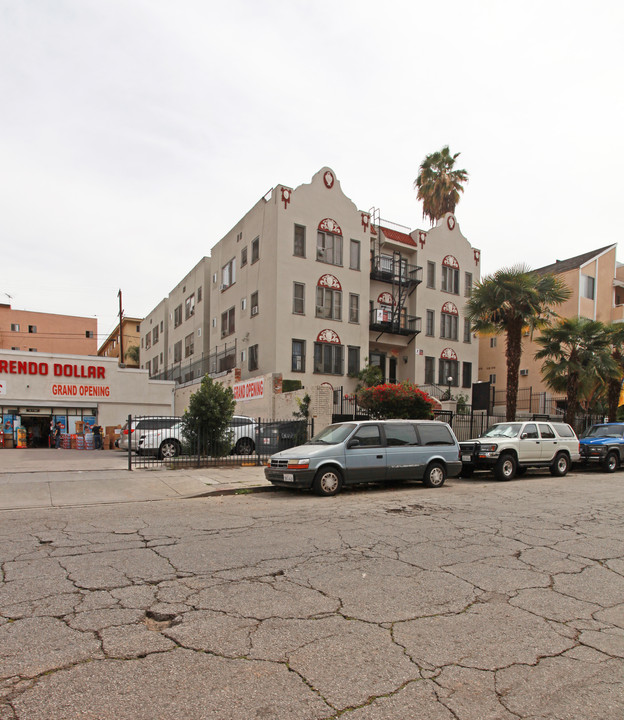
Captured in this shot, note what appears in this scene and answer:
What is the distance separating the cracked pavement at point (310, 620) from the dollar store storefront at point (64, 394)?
2473cm

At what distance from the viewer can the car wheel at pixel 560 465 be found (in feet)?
57.0

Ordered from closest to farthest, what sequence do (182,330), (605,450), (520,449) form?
(520,449) < (605,450) < (182,330)

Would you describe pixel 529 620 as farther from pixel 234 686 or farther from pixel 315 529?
pixel 315 529

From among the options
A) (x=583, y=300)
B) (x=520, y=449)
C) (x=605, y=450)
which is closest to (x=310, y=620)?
(x=520, y=449)

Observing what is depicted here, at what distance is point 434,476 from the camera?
1354 cm

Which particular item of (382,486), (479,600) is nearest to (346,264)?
(382,486)

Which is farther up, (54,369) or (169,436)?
(54,369)

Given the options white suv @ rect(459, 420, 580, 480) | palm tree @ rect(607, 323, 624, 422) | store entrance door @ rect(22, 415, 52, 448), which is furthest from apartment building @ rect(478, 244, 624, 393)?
store entrance door @ rect(22, 415, 52, 448)

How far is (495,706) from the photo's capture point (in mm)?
3285

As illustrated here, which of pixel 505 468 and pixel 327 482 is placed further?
pixel 505 468

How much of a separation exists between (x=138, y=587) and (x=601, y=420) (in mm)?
30292

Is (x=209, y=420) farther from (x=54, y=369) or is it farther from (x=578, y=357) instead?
(x=54, y=369)

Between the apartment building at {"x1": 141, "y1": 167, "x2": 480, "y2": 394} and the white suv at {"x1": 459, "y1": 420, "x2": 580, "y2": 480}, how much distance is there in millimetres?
11225

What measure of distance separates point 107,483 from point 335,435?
5658mm
